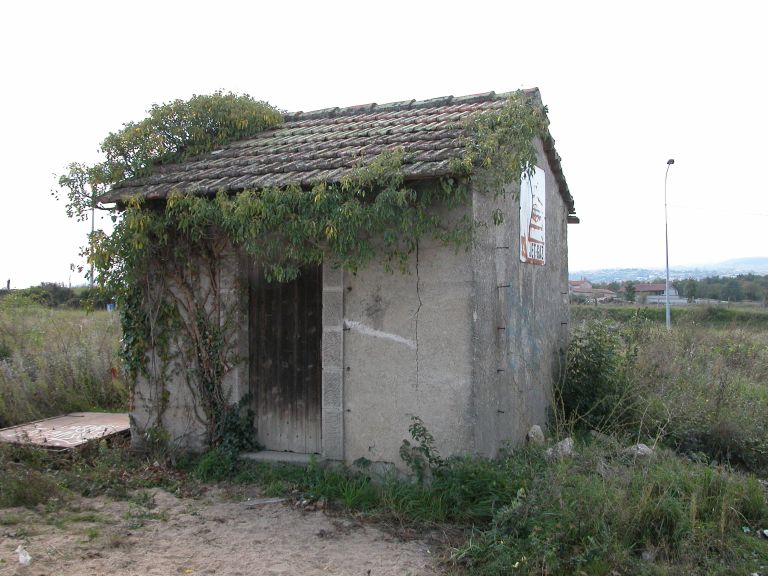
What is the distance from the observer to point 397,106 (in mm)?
8883

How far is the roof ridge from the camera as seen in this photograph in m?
8.28

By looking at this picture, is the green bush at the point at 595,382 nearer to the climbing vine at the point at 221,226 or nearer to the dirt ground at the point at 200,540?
the climbing vine at the point at 221,226

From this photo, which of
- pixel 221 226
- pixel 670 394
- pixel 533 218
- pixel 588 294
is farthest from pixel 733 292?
pixel 221 226

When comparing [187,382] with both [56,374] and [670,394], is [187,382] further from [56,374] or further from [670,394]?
[670,394]

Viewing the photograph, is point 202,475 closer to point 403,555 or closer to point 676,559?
point 403,555

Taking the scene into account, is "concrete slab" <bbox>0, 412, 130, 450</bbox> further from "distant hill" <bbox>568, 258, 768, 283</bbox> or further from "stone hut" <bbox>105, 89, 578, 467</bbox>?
"distant hill" <bbox>568, 258, 768, 283</bbox>

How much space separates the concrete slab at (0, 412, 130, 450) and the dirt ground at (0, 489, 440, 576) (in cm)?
170

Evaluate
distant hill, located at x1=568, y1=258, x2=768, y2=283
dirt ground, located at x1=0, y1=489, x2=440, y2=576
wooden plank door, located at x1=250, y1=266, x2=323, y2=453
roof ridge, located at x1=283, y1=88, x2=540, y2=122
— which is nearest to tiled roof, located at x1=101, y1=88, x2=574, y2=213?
roof ridge, located at x1=283, y1=88, x2=540, y2=122

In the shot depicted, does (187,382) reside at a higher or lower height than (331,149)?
lower

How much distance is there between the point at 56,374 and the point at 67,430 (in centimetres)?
262

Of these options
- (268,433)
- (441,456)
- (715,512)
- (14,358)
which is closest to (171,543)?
(268,433)

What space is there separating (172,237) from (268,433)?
97.0 inches

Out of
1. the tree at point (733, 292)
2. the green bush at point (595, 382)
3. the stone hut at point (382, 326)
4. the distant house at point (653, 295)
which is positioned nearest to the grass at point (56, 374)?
the stone hut at point (382, 326)

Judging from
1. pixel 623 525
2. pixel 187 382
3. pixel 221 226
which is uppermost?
pixel 221 226
